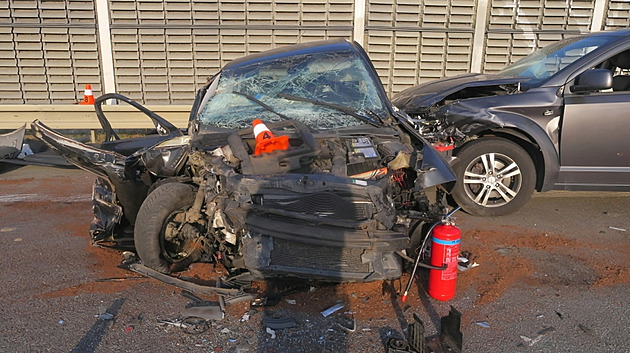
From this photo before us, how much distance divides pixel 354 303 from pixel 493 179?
236cm

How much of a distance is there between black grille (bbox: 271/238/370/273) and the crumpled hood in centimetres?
255

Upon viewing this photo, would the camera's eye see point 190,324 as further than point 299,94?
No

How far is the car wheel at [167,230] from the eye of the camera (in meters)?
3.08

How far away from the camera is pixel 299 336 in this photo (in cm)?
252

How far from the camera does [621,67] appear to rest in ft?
15.7

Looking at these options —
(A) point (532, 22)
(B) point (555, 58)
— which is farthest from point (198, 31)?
(A) point (532, 22)

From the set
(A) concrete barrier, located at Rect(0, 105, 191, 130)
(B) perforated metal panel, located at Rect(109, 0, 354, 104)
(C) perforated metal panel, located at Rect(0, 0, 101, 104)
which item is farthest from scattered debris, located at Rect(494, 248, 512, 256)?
(C) perforated metal panel, located at Rect(0, 0, 101, 104)

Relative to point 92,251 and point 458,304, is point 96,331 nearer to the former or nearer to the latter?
point 92,251

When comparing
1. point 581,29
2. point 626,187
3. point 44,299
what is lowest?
point 44,299

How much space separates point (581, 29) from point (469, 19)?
2.70 m

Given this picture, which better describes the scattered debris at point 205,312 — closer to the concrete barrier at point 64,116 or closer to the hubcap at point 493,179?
the hubcap at point 493,179

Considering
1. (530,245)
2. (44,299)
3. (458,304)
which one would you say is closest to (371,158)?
(458,304)

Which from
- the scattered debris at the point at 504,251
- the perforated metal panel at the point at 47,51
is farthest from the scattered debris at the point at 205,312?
the perforated metal panel at the point at 47,51

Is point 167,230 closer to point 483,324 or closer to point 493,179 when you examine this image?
point 483,324
